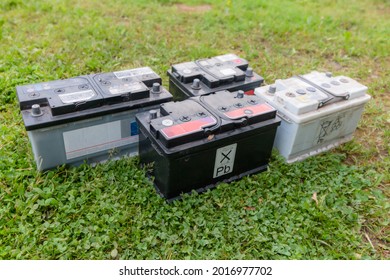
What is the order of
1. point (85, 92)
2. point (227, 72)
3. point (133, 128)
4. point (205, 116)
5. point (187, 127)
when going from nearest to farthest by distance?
point (187, 127) → point (205, 116) → point (85, 92) → point (133, 128) → point (227, 72)

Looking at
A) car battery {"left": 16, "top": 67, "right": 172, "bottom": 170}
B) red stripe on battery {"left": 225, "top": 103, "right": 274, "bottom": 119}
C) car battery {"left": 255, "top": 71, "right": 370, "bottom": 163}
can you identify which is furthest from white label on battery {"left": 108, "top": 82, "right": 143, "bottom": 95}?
car battery {"left": 255, "top": 71, "right": 370, "bottom": 163}

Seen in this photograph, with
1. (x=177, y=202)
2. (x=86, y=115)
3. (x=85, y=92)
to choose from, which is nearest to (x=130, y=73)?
(x=85, y=92)

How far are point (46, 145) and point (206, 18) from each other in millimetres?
3439

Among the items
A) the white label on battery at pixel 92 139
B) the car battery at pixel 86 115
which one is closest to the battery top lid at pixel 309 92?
the car battery at pixel 86 115

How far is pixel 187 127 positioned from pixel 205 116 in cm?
17

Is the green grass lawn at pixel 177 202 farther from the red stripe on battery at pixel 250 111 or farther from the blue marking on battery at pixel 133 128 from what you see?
the red stripe on battery at pixel 250 111

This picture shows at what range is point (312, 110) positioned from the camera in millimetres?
2496

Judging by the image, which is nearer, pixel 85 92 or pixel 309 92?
pixel 85 92

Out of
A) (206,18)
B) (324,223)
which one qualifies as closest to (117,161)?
(324,223)

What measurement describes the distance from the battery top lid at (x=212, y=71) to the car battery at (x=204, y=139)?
0.66ft

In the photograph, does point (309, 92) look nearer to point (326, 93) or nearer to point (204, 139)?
point (326, 93)

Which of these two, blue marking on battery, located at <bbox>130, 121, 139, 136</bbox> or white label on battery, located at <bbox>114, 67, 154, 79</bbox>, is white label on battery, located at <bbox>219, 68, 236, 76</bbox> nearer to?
white label on battery, located at <bbox>114, 67, 154, 79</bbox>

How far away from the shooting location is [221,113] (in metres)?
2.27
